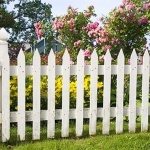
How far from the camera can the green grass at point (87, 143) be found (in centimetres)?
664

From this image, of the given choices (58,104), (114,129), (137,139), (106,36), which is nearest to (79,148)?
(137,139)

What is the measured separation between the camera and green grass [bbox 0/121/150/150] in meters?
6.64

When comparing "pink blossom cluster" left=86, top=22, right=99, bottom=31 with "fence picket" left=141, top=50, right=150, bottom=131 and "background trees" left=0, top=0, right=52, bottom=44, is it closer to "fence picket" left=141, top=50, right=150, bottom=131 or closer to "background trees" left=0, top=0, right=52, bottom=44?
"fence picket" left=141, top=50, right=150, bottom=131

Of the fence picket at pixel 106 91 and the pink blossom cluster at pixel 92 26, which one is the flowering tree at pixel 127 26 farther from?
the fence picket at pixel 106 91

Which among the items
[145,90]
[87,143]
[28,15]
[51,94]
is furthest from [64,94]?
[28,15]

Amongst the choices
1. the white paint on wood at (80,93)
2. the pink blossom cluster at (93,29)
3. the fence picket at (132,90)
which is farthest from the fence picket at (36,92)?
the pink blossom cluster at (93,29)

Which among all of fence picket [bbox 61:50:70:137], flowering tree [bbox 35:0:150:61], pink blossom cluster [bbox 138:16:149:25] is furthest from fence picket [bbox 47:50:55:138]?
pink blossom cluster [bbox 138:16:149:25]

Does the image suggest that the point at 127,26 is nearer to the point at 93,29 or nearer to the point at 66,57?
the point at 93,29

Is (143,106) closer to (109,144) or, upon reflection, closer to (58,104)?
(109,144)

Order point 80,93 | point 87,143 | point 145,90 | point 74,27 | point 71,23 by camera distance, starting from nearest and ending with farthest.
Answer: point 87,143 < point 80,93 < point 145,90 < point 71,23 < point 74,27

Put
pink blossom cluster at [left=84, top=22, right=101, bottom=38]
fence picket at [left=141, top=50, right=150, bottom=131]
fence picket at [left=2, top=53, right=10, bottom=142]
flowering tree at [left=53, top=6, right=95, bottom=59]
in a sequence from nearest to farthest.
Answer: fence picket at [left=2, top=53, right=10, bottom=142] < fence picket at [left=141, top=50, right=150, bottom=131] < pink blossom cluster at [left=84, top=22, right=101, bottom=38] < flowering tree at [left=53, top=6, right=95, bottom=59]

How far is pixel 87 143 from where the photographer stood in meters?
6.86

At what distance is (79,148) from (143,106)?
1.53m

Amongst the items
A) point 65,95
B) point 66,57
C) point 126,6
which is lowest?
point 65,95
